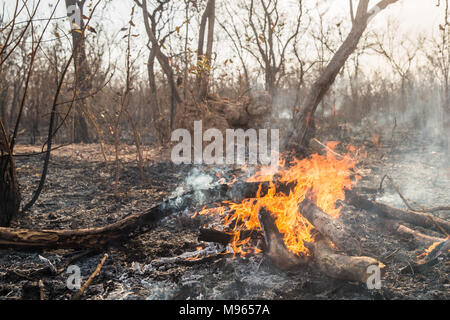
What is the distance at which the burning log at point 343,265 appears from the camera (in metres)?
2.23

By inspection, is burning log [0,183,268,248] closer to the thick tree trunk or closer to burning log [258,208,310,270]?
burning log [258,208,310,270]

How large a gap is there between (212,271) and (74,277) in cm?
119

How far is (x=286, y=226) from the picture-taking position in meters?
2.96

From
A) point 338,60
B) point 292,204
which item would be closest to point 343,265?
point 292,204

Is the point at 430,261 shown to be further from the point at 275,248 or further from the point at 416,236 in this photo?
the point at 275,248

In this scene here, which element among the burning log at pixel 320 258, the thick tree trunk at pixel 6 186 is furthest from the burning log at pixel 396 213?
the thick tree trunk at pixel 6 186

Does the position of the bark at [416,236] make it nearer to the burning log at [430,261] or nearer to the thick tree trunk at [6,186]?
the burning log at [430,261]

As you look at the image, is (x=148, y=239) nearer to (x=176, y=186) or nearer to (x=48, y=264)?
(x=48, y=264)

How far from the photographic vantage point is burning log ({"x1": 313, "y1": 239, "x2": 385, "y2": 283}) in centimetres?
223

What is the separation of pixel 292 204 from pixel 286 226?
33 centimetres

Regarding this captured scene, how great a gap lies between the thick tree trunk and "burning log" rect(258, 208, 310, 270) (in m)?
2.73

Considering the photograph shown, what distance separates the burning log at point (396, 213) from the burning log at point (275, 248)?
158cm
